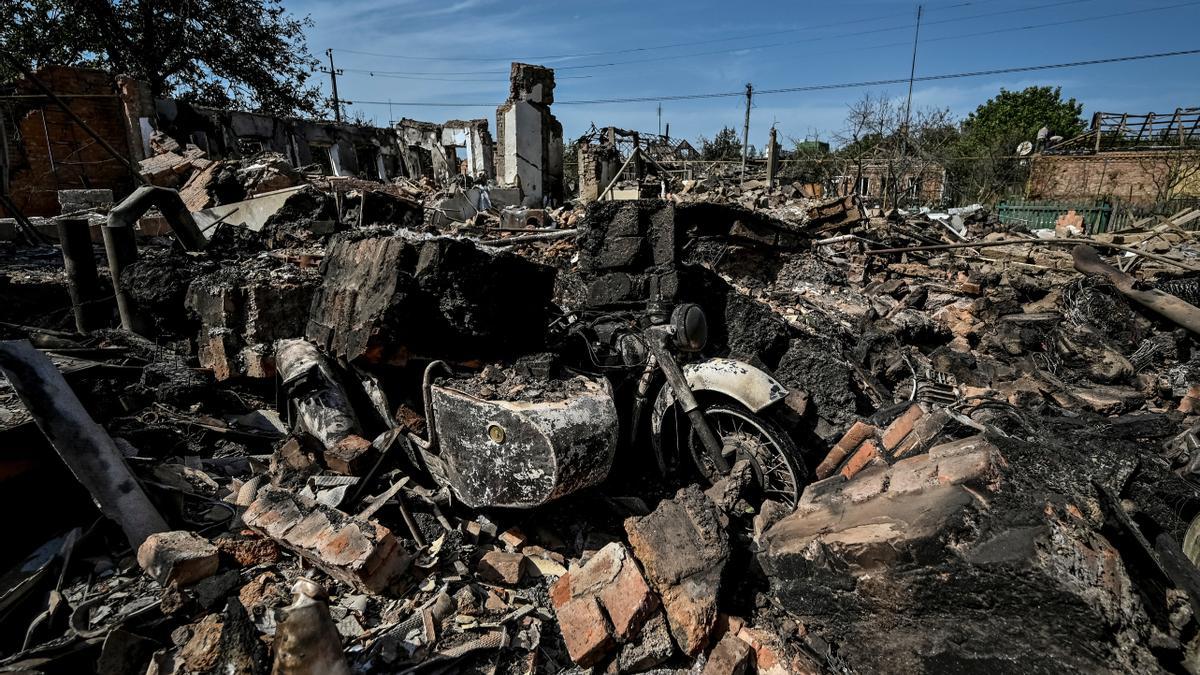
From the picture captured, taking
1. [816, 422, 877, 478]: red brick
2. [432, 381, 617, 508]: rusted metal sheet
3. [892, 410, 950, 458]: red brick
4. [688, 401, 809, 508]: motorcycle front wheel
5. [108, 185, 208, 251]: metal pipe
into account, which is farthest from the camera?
[108, 185, 208, 251]: metal pipe

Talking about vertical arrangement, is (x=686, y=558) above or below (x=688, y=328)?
below

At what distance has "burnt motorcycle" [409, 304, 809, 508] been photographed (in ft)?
8.76

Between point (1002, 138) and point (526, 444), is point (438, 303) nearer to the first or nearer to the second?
point (526, 444)

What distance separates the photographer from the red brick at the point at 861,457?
3.10 m

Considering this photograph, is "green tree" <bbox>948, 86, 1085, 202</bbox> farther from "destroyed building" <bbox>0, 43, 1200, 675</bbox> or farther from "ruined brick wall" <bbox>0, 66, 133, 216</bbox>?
"ruined brick wall" <bbox>0, 66, 133, 216</bbox>

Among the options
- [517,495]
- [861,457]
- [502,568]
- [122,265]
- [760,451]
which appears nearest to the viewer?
[517,495]

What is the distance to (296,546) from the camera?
8.54 feet

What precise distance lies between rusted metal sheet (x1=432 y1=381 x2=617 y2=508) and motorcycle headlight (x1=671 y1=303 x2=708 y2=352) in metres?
0.88

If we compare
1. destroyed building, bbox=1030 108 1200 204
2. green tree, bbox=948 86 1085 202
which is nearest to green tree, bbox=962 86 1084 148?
green tree, bbox=948 86 1085 202

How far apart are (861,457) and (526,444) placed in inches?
75.3

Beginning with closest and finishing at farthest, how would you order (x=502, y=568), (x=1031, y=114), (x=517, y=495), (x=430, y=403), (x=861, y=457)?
(x=517, y=495) → (x=502, y=568) → (x=430, y=403) → (x=861, y=457) → (x=1031, y=114)

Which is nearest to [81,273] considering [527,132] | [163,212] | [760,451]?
[163,212]

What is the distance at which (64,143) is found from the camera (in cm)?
1202

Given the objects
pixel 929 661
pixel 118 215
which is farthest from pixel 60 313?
pixel 929 661
